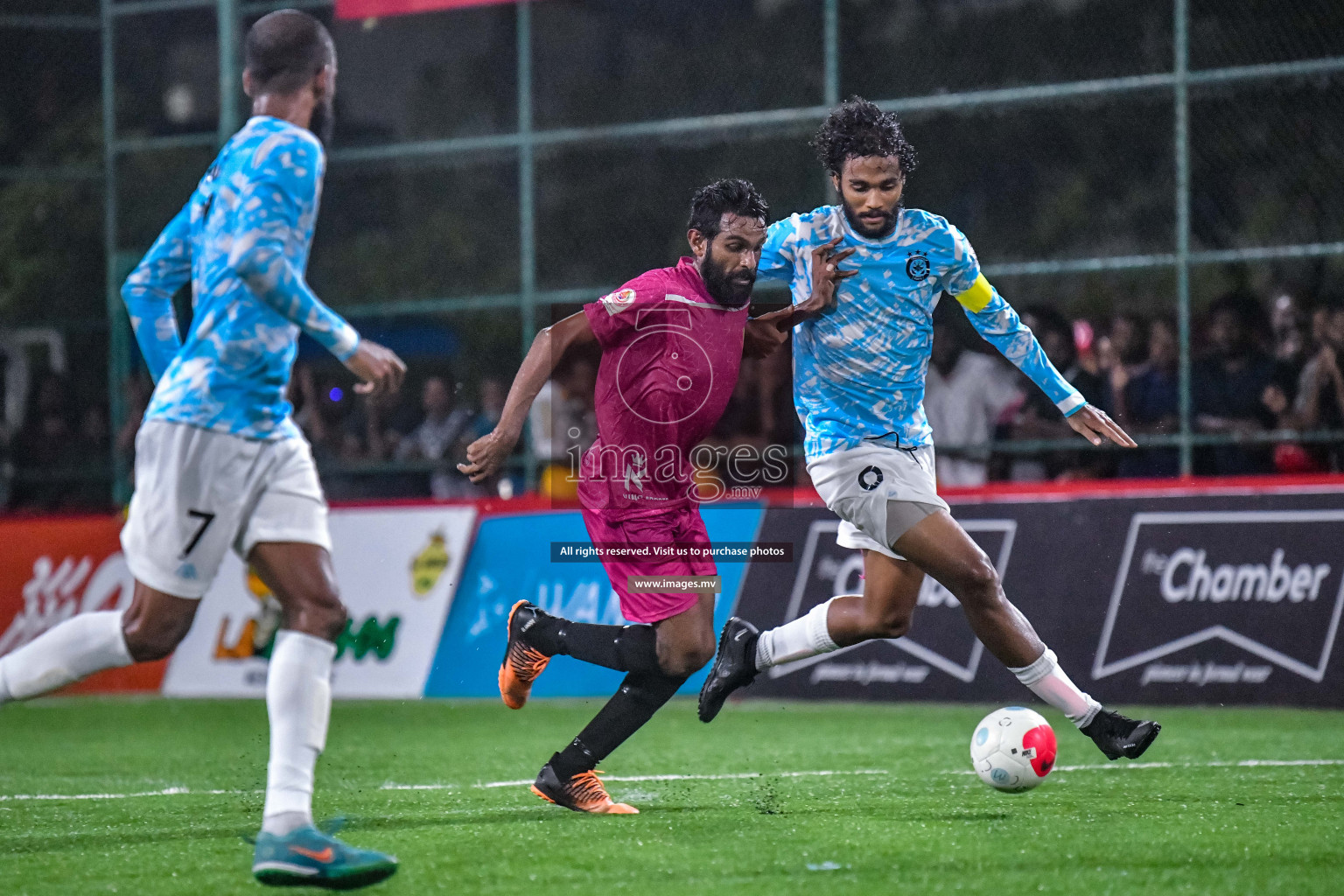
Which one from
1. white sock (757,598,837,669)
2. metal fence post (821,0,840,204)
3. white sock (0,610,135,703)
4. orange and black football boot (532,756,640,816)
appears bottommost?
orange and black football boot (532,756,640,816)

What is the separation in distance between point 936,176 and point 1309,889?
15.0 m

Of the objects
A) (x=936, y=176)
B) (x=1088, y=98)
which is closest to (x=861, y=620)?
(x=1088, y=98)

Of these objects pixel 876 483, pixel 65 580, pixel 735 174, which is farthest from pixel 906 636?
pixel 735 174

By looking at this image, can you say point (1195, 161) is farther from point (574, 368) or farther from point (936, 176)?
point (936, 176)

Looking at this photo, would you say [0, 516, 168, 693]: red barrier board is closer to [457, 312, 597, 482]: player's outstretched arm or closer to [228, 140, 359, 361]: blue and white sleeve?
[457, 312, 597, 482]: player's outstretched arm

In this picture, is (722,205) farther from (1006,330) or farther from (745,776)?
(745,776)

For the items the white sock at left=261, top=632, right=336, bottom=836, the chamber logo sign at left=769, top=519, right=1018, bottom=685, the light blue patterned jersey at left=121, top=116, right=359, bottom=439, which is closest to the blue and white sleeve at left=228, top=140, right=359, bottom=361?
the light blue patterned jersey at left=121, top=116, right=359, bottom=439

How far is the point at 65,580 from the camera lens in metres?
11.9

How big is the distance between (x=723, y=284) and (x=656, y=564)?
1.02m

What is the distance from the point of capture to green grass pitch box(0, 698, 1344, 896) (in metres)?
4.66

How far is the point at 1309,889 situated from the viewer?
4.39m

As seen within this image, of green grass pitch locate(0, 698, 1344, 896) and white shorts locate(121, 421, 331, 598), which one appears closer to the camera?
white shorts locate(121, 421, 331, 598)

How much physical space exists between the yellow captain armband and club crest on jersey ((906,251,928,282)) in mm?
173

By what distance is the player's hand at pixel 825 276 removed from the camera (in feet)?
20.4
